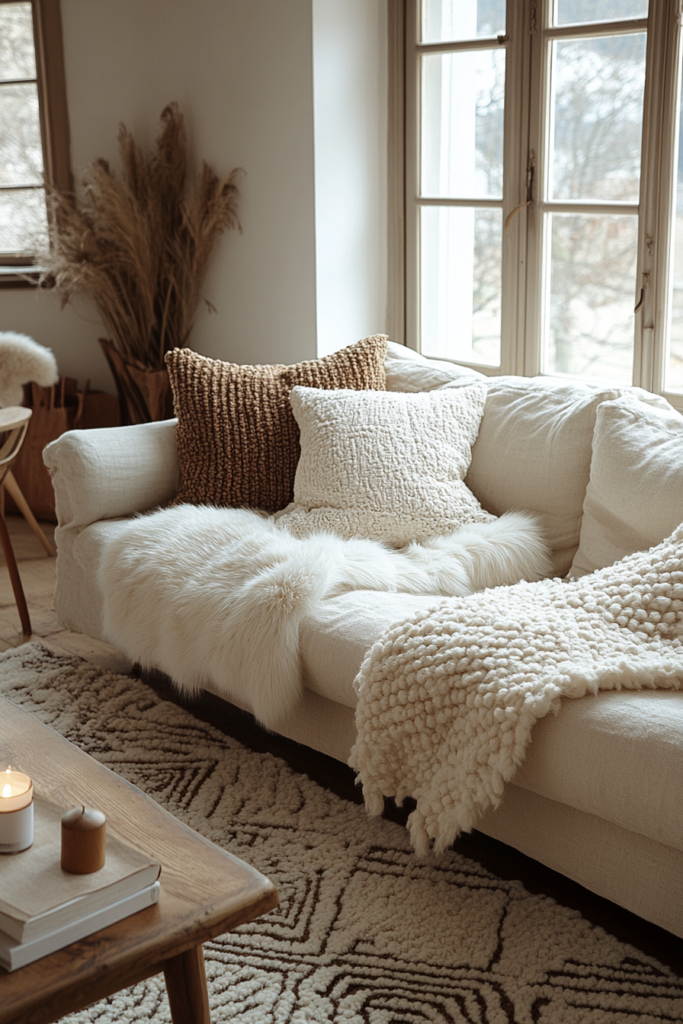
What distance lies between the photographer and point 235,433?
254cm

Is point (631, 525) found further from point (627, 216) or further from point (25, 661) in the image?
point (25, 661)

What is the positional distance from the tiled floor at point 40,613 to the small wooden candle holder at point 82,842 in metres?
1.61

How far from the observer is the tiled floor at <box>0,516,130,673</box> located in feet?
9.24

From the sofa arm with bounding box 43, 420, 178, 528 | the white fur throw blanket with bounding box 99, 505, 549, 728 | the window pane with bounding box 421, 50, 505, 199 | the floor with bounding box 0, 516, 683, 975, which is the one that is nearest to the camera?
the floor with bounding box 0, 516, 683, 975

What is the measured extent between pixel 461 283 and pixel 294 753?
5.87 feet

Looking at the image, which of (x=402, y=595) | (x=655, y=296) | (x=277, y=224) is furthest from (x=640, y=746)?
(x=277, y=224)

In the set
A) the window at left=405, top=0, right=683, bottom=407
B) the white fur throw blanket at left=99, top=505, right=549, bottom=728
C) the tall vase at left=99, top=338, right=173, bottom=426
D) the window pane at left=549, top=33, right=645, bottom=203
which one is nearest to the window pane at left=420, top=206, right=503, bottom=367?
the window at left=405, top=0, right=683, bottom=407

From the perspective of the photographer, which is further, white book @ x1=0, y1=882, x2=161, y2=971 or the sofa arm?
the sofa arm

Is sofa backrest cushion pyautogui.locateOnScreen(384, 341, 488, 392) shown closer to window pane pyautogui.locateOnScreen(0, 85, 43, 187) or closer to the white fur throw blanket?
the white fur throw blanket

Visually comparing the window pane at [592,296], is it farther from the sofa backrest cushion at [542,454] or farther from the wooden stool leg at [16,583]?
the wooden stool leg at [16,583]

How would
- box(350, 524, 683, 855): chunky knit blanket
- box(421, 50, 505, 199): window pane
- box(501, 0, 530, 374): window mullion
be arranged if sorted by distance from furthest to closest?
box(421, 50, 505, 199): window pane
box(501, 0, 530, 374): window mullion
box(350, 524, 683, 855): chunky knit blanket

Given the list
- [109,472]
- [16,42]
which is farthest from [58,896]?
[16,42]

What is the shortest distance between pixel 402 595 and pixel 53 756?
842 millimetres

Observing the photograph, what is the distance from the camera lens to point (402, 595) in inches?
80.9
